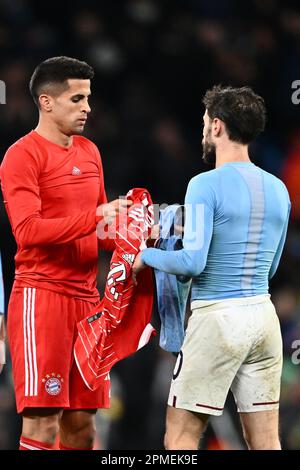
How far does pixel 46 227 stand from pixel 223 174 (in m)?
0.80

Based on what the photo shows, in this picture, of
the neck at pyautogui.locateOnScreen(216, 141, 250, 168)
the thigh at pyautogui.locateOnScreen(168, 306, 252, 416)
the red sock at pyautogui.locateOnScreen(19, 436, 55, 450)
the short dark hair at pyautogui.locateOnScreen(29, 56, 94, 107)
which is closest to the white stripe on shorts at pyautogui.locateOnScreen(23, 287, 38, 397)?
the red sock at pyautogui.locateOnScreen(19, 436, 55, 450)

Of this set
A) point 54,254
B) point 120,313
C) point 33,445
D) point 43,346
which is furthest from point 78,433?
point 54,254

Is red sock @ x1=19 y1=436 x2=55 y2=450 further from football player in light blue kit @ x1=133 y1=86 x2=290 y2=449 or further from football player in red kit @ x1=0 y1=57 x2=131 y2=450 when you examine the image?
football player in light blue kit @ x1=133 y1=86 x2=290 y2=449

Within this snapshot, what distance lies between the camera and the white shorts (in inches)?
154

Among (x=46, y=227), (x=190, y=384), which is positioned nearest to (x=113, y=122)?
(x=46, y=227)

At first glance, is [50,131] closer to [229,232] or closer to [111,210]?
[111,210]

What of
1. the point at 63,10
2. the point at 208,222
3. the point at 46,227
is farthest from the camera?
the point at 63,10

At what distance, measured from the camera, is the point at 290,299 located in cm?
680

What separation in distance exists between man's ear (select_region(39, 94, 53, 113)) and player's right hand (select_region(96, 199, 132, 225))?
1.75 feet

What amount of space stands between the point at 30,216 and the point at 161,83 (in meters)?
3.66

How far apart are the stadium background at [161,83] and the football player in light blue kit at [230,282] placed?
7.54 ft

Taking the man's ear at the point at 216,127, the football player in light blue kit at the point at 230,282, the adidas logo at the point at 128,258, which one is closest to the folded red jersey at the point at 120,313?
the adidas logo at the point at 128,258

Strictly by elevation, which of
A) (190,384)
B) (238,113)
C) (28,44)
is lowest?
(190,384)
